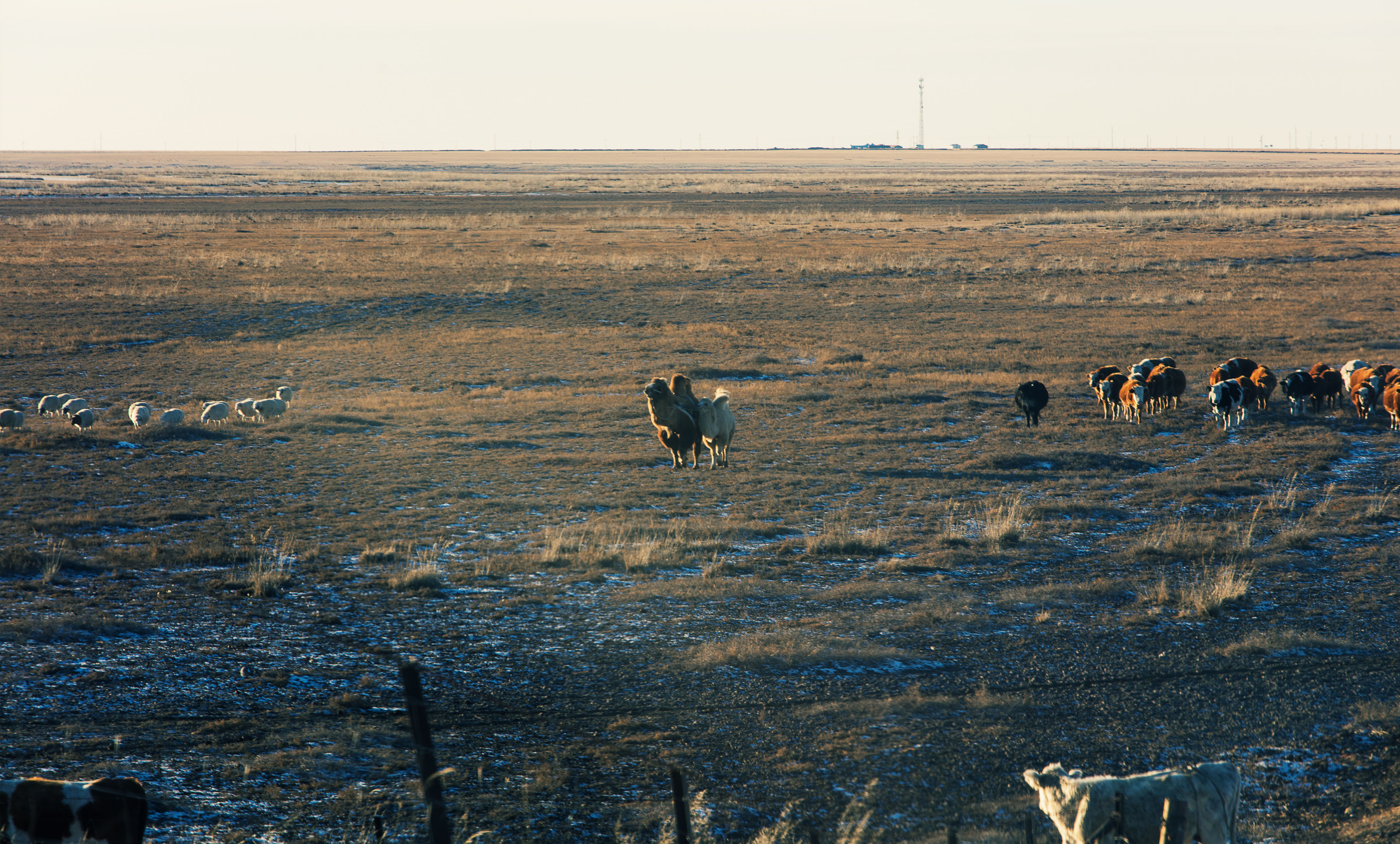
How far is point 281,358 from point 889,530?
18705mm

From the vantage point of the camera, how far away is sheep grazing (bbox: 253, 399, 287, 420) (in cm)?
1892

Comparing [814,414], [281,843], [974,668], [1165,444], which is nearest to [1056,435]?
[1165,444]

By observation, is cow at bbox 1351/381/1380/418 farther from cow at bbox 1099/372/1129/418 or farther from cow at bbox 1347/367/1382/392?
cow at bbox 1099/372/1129/418

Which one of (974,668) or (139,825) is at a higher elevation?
(139,825)

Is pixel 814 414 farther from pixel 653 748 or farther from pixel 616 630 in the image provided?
pixel 653 748

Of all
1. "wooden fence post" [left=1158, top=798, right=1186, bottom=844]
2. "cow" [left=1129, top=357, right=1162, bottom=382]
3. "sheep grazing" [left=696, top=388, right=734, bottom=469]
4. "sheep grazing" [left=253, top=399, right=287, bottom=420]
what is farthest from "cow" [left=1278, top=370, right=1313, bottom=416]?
"sheep grazing" [left=253, top=399, right=287, bottom=420]

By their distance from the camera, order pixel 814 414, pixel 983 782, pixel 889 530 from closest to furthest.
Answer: pixel 983 782 < pixel 889 530 < pixel 814 414

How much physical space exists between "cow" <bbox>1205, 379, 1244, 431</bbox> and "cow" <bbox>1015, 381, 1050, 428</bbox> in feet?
9.64

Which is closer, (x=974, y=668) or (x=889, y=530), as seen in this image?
(x=974, y=668)

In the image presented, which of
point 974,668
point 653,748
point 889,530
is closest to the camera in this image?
point 653,748

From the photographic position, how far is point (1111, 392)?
1891 cm

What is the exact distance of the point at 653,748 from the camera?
734 centimetres

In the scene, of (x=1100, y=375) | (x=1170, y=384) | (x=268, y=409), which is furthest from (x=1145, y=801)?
(x=268, y=409)

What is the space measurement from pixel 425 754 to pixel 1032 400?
52.2 ft
